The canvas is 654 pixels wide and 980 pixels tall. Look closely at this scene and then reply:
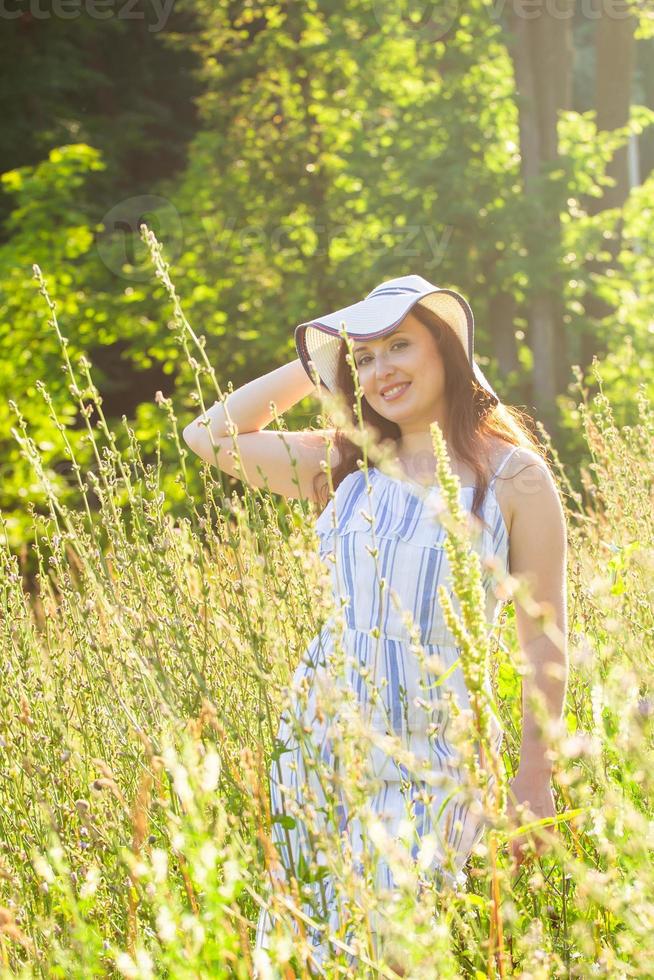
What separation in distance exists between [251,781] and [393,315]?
123 centimetres

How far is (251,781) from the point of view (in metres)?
1.56

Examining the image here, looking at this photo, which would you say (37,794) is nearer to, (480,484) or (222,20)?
(480,484)

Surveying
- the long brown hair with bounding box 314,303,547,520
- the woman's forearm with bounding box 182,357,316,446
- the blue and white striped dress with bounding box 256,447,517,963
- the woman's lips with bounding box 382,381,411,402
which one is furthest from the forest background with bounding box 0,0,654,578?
the blue and white striped dress with bounding box 256,447,517,963

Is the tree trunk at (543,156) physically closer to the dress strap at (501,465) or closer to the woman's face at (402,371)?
the woman's face at (402,371)

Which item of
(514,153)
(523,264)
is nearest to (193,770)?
(523,264)

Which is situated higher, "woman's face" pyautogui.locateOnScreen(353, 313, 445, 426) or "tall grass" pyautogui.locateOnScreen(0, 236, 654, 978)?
"woman's face" pyautogui.locateOnScreen(353, 313, 445, 426)

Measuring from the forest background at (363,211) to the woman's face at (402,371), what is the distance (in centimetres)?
637

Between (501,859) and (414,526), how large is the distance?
2.36ft

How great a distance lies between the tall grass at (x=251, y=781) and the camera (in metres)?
1.28

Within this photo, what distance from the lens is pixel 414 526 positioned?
7.99 ft

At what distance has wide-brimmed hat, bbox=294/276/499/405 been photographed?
2459mm

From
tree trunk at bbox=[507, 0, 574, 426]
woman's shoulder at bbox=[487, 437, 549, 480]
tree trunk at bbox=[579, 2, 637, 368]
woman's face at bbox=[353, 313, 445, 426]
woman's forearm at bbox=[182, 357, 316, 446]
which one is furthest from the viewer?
tree trunk at bbox=[579, 2, 637, 368]

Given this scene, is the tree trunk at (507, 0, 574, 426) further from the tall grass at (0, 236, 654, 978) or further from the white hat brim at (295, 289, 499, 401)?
the white hat brim at (295, 289, 499, 401)

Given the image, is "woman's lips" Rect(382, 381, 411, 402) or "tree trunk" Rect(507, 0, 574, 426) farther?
"tree trunk" Rect(507, 0, 574, 426)
